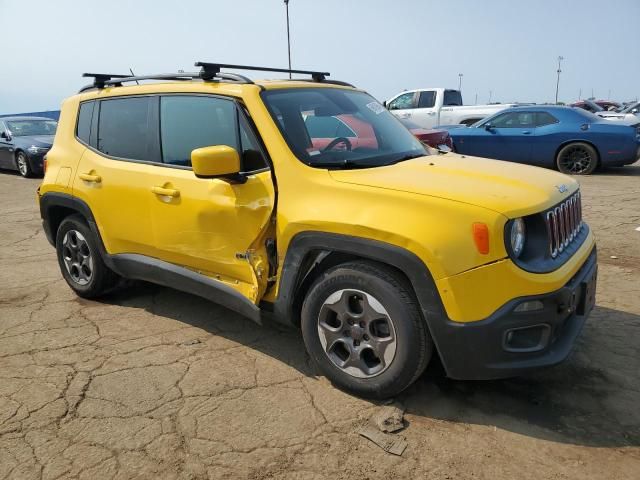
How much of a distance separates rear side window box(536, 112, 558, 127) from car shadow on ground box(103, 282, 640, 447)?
8130 mm

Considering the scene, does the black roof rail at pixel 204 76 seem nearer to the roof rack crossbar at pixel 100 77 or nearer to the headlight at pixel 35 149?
the roof rack crossbar at pixel 100 77

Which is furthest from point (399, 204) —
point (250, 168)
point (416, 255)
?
point (250, 168)

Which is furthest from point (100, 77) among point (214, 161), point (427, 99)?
point (427, 99)

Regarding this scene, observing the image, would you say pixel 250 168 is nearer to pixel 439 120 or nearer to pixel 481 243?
pixel 481 243

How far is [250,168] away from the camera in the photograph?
3.26m

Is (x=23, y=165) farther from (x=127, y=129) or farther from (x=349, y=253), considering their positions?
(x=349, y=253)

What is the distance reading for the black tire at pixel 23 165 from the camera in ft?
41.5

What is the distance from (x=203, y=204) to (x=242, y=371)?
1.05m

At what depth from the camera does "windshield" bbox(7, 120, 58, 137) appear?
43.9 feet

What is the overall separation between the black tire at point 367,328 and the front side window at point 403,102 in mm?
13817

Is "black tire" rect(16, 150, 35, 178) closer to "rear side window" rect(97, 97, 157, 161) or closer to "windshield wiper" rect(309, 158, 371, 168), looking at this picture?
"rear side window" rect(97, 97, 157, 161)

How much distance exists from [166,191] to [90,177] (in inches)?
36.7

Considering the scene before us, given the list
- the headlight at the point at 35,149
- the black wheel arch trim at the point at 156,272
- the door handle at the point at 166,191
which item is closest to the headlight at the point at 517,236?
the black wheel arch trim at the point at 156,272

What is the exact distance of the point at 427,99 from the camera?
15562 millimetres
